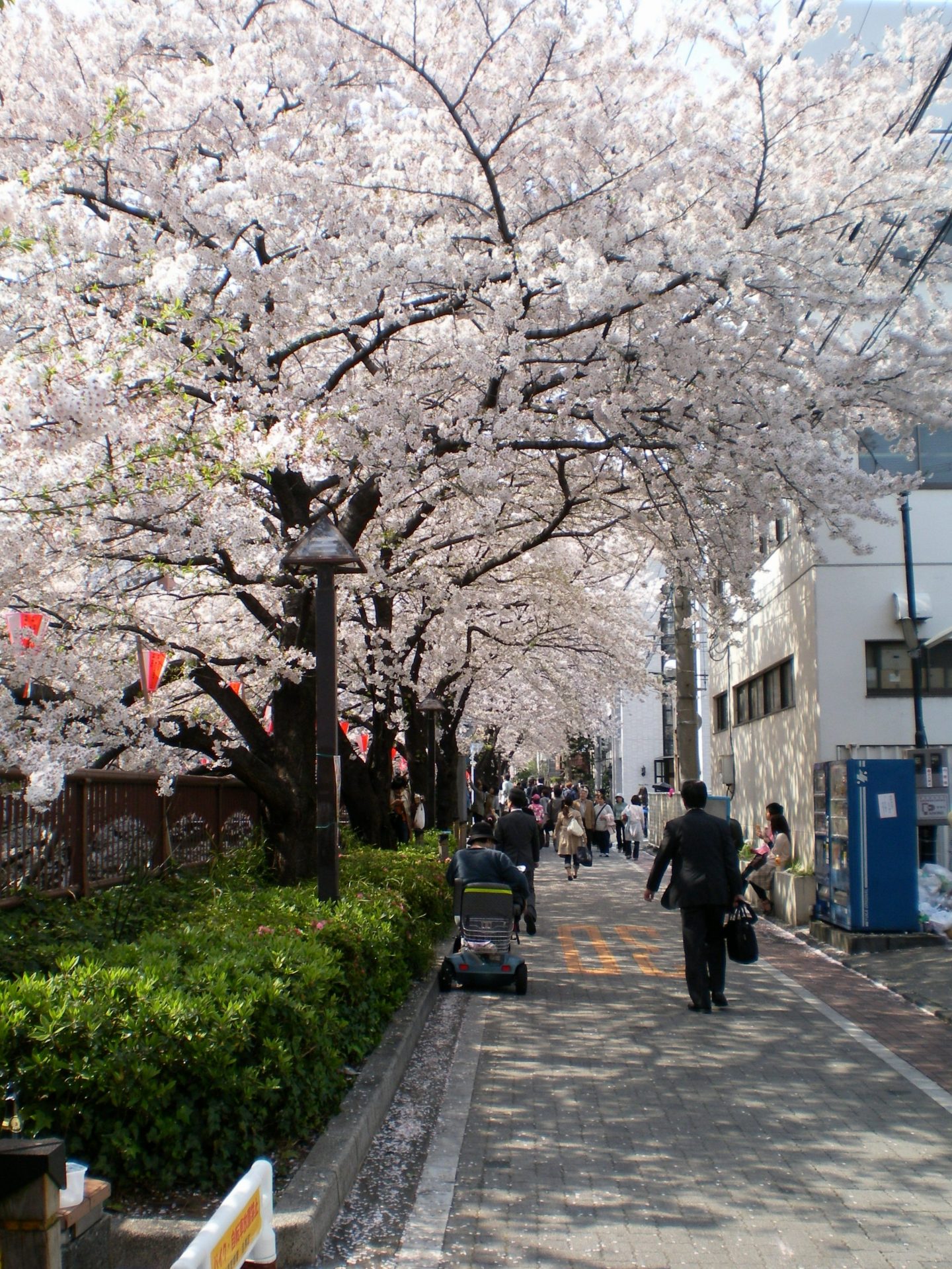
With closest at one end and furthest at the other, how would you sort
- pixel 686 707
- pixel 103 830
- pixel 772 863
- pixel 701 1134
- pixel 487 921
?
1. pixel 701 1134
2. pixel 103 830
3. pixel 487 921
4. pixel 772 863
5. pixel 686 707

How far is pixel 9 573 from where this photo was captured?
349 inches

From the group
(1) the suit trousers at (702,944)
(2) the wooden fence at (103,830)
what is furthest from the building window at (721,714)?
(1) the suit trousers at (702,944)

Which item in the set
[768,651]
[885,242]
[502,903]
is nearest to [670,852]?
[502,903]

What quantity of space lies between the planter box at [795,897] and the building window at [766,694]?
4.20 m

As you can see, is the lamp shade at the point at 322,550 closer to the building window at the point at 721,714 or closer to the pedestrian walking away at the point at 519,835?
the pedestrian walking away at the point at 519,835

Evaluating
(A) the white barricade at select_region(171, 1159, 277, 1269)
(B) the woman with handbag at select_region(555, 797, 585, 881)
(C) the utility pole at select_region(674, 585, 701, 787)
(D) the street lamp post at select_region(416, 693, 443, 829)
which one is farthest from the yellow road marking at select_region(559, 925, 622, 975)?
(A) the white barricade at select_region(171, 1159, 277, 1269)

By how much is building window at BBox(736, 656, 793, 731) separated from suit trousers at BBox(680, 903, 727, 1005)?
33.7 ft

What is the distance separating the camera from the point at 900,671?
54.6 ft

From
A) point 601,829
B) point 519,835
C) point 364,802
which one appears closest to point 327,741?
point 519,835

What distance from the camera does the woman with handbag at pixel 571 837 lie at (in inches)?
947

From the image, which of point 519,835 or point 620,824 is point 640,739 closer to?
point 620,824

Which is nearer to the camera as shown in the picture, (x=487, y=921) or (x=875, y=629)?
(x=487, y=921)

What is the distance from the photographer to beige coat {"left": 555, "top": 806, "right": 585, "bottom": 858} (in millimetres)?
24125

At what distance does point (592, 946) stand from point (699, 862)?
4892 mm
